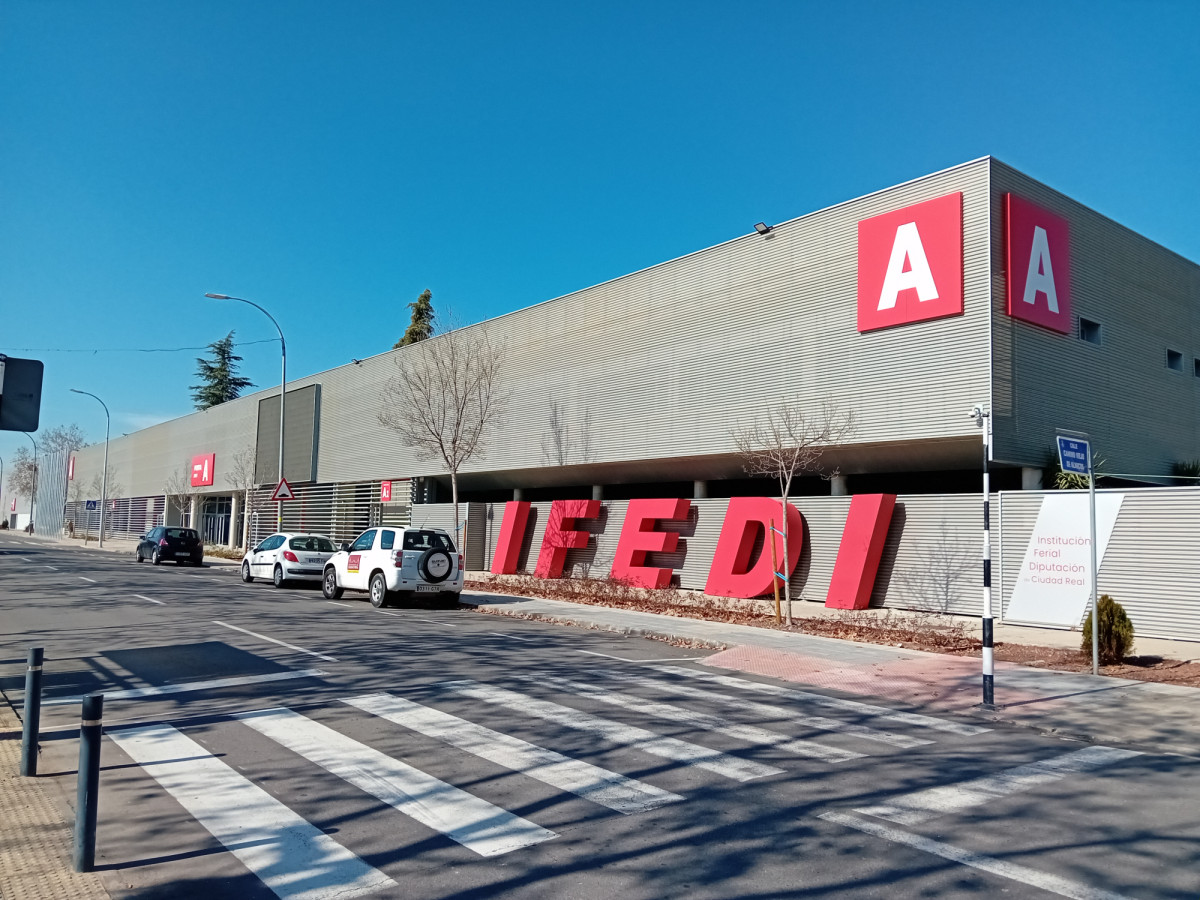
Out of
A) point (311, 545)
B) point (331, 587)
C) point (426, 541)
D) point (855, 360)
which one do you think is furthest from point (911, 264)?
point (311, 545)

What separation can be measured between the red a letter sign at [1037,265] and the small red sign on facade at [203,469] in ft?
177

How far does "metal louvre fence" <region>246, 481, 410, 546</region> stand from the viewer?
130 ft

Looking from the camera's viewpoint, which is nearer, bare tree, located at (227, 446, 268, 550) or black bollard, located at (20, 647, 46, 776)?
black bollard, located at (20, 647, 46, 776)

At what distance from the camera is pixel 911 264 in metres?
19.5

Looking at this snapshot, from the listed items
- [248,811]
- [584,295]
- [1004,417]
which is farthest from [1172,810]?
[584,295]

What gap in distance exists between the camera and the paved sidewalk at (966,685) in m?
9.24

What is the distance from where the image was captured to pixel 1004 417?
18.0 meters

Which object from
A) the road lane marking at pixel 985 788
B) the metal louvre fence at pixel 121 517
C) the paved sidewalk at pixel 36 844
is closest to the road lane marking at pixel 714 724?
the road lane marking at pixel 985 788

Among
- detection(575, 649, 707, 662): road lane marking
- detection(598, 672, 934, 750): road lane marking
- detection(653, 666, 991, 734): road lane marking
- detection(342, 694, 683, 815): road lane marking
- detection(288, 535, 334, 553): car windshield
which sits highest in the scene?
detection(288, 535, 334, 553): car windshield

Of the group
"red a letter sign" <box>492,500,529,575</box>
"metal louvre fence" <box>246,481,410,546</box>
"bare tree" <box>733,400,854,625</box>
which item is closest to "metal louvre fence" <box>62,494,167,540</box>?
"metal louvre fence" <box>246,481,410,546</box>

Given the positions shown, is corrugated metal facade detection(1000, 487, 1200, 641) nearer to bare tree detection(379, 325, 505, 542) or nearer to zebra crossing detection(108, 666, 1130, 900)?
zebra crossing detection(108, 666, 1130, 900)

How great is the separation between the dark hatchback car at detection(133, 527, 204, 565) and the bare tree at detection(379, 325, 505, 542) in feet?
37.7

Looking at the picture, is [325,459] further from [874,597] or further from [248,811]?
[248,811]

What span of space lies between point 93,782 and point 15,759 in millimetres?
2818
